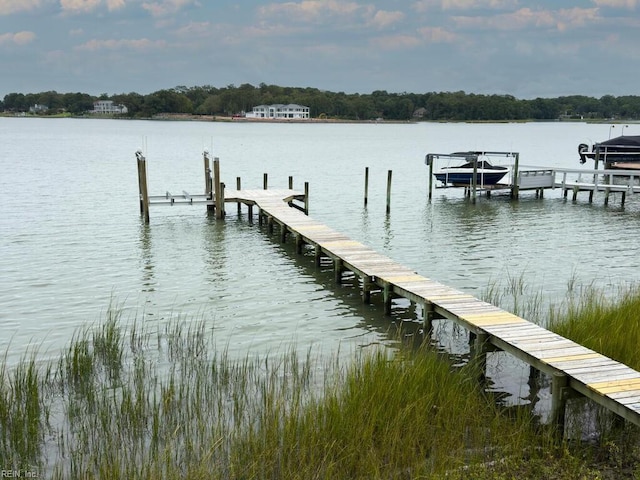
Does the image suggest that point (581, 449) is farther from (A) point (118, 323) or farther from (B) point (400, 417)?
(A) point (118, 323)

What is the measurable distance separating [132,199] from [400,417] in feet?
82.6

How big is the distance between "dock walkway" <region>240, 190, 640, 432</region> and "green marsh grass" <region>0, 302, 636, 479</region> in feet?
1.94

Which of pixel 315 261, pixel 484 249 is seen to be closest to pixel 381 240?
pixel 484 249

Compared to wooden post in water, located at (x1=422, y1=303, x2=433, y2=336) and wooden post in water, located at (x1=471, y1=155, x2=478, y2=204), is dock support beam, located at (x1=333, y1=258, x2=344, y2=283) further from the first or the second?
wooden post in water, located at (x1=471, y1=155, x2=478, y2=204)

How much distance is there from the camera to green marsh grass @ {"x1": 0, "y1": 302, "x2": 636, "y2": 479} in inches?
248

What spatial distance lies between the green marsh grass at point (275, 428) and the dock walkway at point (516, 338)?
0.59m

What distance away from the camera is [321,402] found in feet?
24.0

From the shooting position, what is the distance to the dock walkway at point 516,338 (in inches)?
275

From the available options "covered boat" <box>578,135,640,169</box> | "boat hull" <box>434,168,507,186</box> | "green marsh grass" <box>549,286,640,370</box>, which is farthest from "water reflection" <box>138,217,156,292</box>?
"covered boat" <box>578,135,640,169</box>

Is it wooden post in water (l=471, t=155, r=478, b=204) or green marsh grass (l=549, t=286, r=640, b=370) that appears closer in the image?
green marsh grass (l=549, t=286, r=640, b=370)

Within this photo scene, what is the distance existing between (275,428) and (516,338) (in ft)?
11.5

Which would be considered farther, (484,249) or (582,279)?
(484,249)

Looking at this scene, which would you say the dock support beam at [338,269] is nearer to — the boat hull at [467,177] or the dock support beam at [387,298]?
the dock support beam at [387,298]

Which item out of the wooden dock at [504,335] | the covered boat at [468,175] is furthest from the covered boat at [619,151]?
the wooden dock at [504,335]
